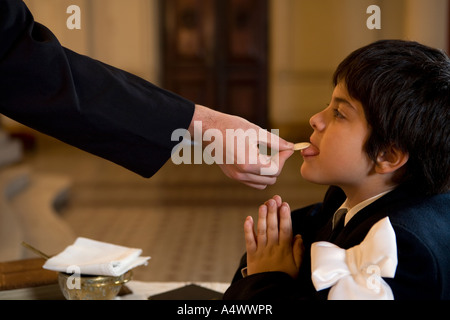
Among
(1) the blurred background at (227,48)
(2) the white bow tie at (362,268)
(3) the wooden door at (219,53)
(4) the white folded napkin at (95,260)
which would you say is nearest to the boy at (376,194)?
(2) the white bow tie at (362,268)

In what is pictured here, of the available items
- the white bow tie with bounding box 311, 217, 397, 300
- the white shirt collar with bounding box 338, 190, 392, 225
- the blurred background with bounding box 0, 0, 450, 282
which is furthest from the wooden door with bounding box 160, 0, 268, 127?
the white bow tie with bounding box 311, 217, 397, 300

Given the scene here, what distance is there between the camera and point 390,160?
144 cm

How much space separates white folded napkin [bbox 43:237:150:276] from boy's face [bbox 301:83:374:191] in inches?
22.3

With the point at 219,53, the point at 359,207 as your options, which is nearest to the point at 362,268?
the point at 359,207

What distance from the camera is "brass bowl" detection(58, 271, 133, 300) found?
1589 millimetres

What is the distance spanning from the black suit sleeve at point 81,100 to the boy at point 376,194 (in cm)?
34

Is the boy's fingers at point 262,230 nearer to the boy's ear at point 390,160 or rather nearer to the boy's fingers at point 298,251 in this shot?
the boy's fingers at point 298,251

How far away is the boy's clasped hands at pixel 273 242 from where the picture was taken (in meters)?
1.54

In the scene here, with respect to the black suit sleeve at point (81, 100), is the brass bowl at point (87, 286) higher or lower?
lower

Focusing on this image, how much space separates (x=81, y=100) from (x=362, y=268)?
736 millimetres

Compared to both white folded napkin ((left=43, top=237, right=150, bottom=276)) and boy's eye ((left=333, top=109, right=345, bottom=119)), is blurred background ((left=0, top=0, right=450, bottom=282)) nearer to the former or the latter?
white folded napkin ((left=43, top=237, right=150, bottom=276))

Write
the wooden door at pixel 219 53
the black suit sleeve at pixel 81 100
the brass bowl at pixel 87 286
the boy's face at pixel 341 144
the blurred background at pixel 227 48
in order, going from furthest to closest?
the wooden door at pixel 219 53
the blurred background at pixel 227 48
the brass bowl at pixel 87 286
the boy's face at pixel 341 144
the black suit sleeve at pixel 81 100

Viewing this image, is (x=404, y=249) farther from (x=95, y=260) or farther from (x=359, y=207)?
(x=95, y=260)
